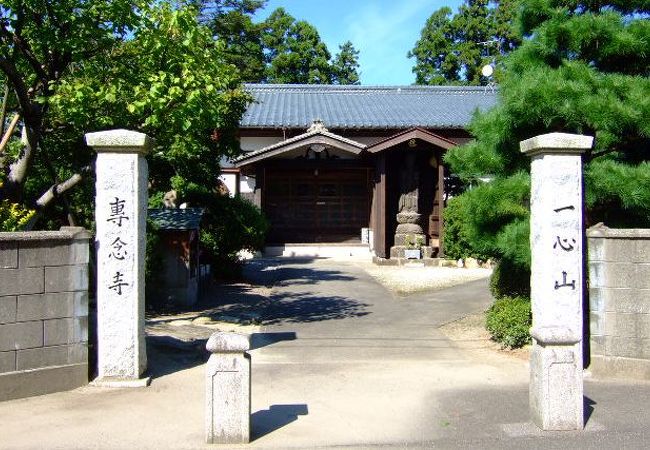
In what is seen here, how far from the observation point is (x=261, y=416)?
5.51 metres

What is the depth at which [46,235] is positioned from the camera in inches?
234

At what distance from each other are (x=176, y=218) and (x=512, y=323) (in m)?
6.48

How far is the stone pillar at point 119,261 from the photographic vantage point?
6.25m

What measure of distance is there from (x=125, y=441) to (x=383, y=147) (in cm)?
1456

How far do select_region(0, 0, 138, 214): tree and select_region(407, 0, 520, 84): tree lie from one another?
31058 mm

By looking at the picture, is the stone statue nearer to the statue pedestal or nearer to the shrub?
the statue pedestal

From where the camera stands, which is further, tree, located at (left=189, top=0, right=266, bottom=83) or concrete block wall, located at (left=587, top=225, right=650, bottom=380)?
tree, located at (left=189, top=0, right=266, bottom=83)

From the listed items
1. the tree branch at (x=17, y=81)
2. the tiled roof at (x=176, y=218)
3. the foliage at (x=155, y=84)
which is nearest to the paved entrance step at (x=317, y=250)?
the tiled roof at (x=176, y=218)

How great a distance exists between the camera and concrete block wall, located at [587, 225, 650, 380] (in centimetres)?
652

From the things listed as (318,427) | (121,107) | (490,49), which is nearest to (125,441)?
(318,427)

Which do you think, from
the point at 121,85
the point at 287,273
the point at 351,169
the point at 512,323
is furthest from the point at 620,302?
the point at 351,169

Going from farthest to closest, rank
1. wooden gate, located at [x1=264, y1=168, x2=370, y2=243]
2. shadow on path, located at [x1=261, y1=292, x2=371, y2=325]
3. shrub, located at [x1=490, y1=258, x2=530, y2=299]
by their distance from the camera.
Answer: wooden gate, located at [x1=264, y1=168, x2=370, y2=243] < shadow on path, located at [x1=261, y1=292, x2=371, y2=325] < shrub, located at [x1=490, y1=258, x2=530, y2=299]

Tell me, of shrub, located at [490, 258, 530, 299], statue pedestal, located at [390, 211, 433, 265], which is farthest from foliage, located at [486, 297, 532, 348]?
statue pedestal, located at [390, 211, 433, 265]

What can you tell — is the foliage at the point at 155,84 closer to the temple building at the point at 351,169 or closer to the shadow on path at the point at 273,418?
the shadow on path at the point at 273,418
